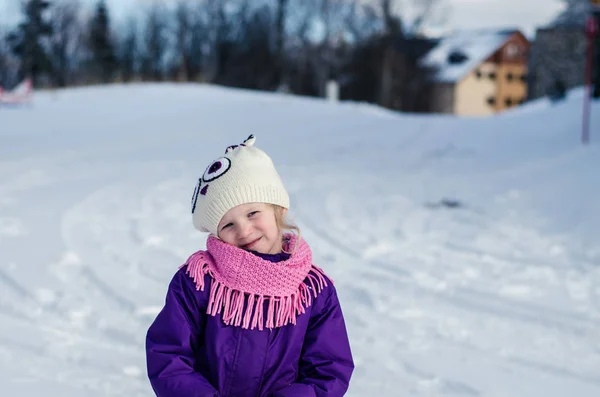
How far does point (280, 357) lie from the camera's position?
86.6 inches

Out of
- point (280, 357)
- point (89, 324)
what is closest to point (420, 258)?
point (89, 324)

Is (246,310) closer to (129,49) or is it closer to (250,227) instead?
(250,227)

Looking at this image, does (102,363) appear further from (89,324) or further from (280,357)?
(280,357)

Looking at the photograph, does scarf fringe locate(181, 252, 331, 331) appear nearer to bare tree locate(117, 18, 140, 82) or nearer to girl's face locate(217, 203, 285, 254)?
girl's face locate(217, 203, 285, 254)

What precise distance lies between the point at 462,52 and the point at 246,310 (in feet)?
152

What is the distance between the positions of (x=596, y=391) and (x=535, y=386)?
302mm

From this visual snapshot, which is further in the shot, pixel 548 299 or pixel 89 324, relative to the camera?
pixel 548 299

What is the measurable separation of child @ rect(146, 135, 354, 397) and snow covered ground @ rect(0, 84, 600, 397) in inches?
57.3

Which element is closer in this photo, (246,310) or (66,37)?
(246,310)

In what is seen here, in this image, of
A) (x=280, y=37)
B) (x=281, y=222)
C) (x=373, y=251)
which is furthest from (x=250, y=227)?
(x=280, y=37)

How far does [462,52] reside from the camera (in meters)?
46.4

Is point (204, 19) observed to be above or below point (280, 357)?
above

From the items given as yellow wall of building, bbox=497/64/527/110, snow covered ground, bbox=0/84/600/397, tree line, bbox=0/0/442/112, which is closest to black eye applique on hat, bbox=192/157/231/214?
snow covered ground, bbox=0/84/600/397

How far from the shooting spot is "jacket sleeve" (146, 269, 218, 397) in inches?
80.4
